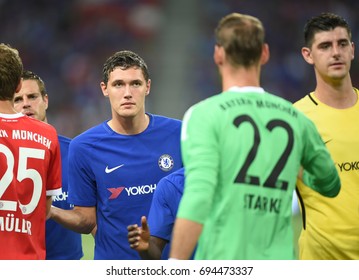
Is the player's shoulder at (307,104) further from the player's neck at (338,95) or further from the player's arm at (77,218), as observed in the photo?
the player's arm at (77,218)

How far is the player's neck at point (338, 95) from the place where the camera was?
5902mm

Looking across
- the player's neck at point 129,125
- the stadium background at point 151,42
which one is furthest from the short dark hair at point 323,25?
the stadium background at point 151,42

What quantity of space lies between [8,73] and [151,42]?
55.5 ft

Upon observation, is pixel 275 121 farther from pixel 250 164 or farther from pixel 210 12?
pixel 210 12

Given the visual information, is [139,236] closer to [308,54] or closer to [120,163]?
[120,163]

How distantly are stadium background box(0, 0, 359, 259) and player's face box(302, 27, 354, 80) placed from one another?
13.7 meters

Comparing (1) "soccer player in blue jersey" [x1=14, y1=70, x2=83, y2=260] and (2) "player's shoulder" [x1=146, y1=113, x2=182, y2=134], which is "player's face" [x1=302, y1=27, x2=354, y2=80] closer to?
(2) "player's shoulder" [x1=146, y1=113, x2=182, y2=134]

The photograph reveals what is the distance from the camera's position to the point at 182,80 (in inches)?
811

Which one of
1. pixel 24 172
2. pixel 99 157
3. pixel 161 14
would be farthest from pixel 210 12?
pixel 24 172

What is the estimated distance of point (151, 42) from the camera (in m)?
21.6

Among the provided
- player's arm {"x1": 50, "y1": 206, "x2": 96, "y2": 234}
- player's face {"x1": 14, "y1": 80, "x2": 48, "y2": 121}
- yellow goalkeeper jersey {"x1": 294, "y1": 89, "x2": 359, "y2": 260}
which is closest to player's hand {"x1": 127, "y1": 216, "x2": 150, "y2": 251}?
player's arm {"x1": 50, "y1": 206, "x2": 96, "y2": 234}

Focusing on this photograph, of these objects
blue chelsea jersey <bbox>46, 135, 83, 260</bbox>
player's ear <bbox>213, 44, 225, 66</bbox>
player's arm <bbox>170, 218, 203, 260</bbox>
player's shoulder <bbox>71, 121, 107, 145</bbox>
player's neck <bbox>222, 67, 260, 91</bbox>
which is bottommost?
player's arm <bbox>170, 218, 203, 260</bbox>

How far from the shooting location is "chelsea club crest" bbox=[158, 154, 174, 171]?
621 centimetres

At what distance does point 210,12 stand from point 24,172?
17.7 meters
